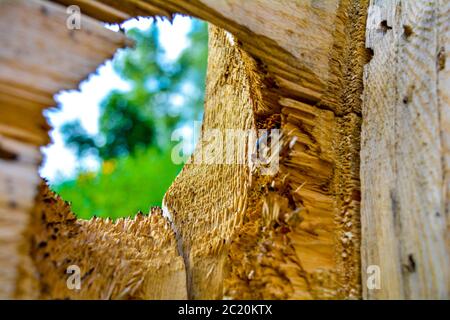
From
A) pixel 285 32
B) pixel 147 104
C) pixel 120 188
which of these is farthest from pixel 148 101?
pixel 285 32

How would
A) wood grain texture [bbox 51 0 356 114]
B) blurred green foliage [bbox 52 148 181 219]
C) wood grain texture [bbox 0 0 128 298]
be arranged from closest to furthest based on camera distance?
wood grain texture [bbox 0 0 128 298], wood grain texture [bbox 51 0 356 114], blurred green foliage [bbox 52 148 181 219]

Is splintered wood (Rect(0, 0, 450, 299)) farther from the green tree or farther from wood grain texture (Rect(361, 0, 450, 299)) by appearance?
the green tree

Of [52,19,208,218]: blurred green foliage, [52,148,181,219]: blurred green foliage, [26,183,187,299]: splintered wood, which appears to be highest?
[52,19,208,218]: blurred green foliage

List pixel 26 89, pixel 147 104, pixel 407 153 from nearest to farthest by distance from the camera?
pixel 26 89, pixel 407 153, pixel 147 104

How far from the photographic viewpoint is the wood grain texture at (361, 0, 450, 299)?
2.25ft

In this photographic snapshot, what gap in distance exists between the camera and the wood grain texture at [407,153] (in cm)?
69

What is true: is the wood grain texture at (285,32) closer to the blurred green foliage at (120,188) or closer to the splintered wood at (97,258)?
the splintered wood at (97,258)

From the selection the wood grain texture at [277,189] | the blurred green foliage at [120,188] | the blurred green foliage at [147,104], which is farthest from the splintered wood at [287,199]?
the blurred green foliage at [147,104]

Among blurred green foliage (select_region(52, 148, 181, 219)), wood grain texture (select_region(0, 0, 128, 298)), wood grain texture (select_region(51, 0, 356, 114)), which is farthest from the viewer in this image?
blurred green foliage (select_region(52, 148, 181, 219))

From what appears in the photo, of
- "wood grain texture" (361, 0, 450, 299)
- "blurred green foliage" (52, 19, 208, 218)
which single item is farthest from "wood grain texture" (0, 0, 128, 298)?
"blurred green foliage" (52, 19, 208, 218)

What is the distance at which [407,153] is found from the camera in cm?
77

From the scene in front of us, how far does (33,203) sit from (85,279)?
18 cm

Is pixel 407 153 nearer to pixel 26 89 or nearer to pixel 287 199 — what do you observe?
pixel 287 199
